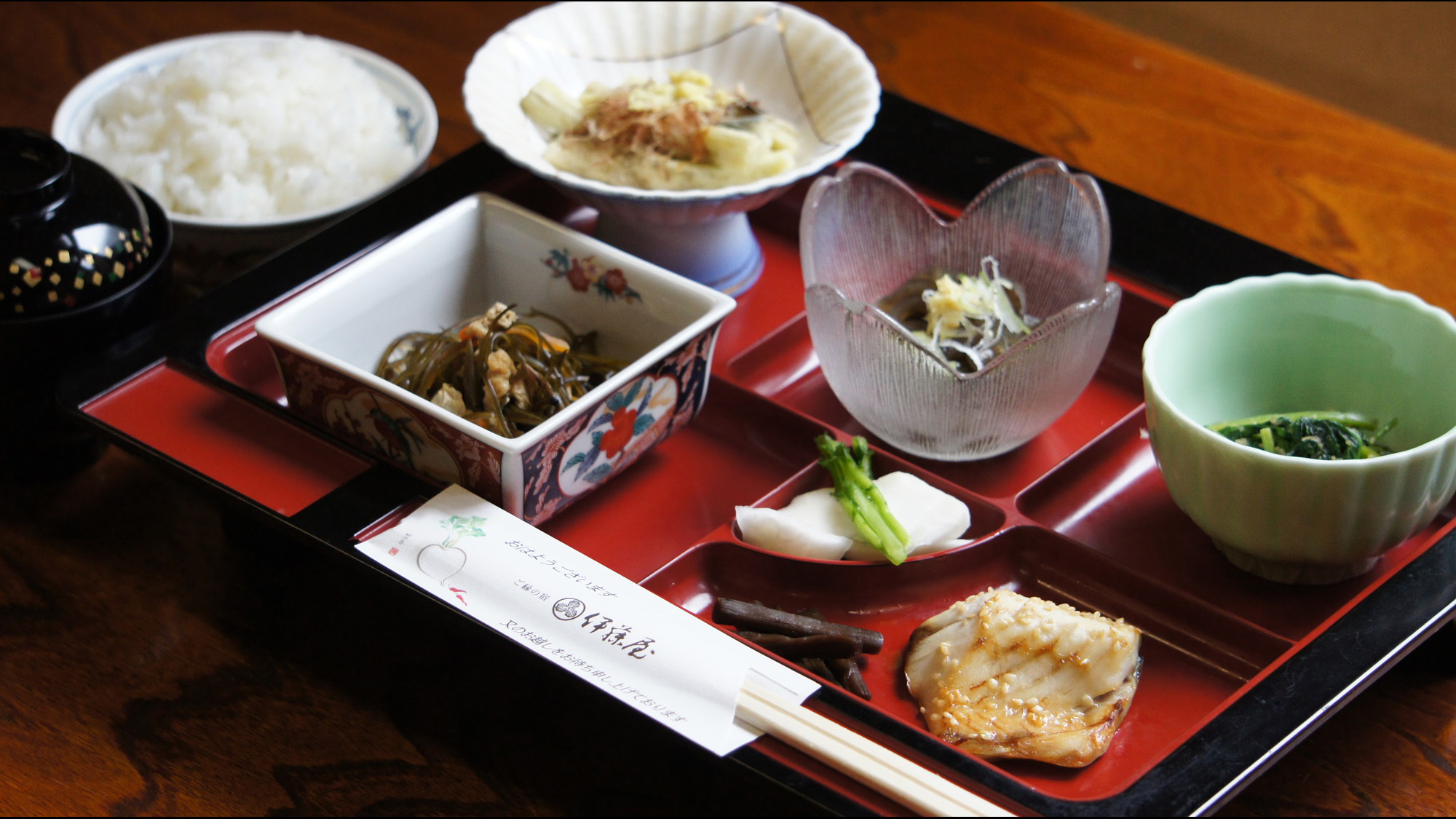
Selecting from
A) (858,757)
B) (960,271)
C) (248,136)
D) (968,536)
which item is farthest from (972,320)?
(248,136)

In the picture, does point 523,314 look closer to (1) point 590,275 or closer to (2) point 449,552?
(1) point 590,275

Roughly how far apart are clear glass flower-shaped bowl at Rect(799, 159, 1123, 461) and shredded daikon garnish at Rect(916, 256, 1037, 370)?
0.07 metres

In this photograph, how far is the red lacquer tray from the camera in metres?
1.16

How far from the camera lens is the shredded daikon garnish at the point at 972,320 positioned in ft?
5.24

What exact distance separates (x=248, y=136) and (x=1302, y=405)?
5.17ft

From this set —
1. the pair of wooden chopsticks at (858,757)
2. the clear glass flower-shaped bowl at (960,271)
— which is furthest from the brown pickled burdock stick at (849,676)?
the clear glass flower-shaped bowl at (960,271)

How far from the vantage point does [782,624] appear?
51.7 inches

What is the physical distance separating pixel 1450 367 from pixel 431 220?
1221mm

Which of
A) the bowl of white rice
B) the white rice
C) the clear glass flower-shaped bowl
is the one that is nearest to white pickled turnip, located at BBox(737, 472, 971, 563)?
the clear glass flower-shaped bowl

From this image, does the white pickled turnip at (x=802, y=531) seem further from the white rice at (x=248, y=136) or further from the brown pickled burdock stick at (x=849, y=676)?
the white rice at (x=248, y=136)

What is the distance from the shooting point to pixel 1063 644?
4.04ft

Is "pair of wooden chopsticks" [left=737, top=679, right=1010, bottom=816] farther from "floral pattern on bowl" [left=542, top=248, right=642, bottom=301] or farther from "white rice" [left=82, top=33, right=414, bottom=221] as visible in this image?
"white rice" [left=82, top=33, right=414, bottom=221]

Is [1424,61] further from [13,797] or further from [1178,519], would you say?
[13,797]

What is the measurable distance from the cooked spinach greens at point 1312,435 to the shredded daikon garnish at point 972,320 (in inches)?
11.2
